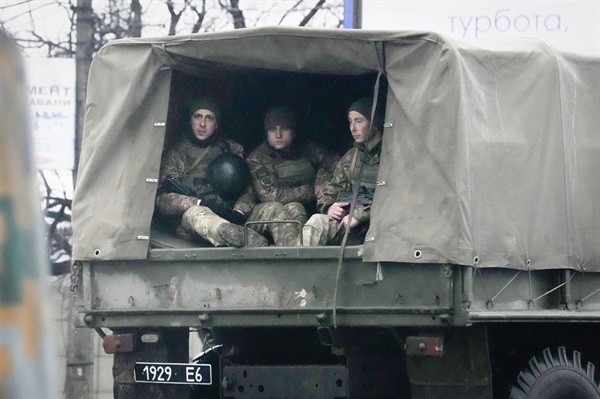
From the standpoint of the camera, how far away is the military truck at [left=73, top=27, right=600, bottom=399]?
644 cm

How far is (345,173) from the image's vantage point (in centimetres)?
773

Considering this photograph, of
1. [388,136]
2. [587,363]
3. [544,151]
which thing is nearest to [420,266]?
[388,136]

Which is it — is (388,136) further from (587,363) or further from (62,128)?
(62,128)

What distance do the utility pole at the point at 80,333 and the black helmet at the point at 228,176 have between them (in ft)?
19.5

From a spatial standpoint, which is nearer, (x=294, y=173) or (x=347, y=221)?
(x=347, y=221)

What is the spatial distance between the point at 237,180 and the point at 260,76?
0.94 metres

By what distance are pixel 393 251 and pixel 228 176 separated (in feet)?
6.02

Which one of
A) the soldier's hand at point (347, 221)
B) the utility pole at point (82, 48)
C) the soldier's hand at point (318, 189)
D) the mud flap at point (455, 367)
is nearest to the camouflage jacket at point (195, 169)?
the soldier's hand at point (318, 189)

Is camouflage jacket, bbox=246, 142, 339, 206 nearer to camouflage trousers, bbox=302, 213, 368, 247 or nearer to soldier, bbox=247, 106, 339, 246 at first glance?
soldier, bbox=247, 106, 339, 246

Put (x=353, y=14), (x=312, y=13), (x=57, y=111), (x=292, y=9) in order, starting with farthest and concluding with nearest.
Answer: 1. (x=292, y=9)
2. (x=312, y=13)
3. (x=57, y=111)
4. (x=353, y=14)

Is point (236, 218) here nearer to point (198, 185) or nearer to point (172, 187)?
point (198, 185)

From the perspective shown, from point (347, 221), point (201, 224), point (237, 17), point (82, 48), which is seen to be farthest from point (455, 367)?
point (237, 17)

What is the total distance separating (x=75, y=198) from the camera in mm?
7414

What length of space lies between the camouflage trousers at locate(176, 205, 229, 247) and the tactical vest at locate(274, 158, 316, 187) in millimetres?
905
